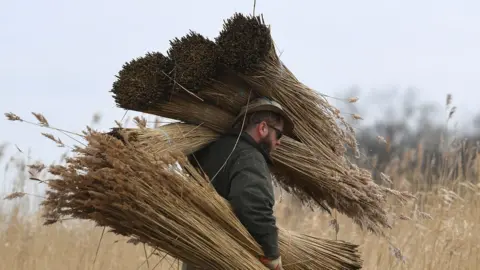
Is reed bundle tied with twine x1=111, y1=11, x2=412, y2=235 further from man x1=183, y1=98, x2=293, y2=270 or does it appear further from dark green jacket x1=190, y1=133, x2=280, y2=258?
dark green jacket x1=190, y1=133, x2=280, y2=258

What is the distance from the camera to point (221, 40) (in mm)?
3355

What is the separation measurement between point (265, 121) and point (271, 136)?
71 millimetres

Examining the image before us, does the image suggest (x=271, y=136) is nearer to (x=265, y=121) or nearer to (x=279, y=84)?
(x=265, y=121)

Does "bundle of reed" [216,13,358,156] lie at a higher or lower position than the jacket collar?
higher

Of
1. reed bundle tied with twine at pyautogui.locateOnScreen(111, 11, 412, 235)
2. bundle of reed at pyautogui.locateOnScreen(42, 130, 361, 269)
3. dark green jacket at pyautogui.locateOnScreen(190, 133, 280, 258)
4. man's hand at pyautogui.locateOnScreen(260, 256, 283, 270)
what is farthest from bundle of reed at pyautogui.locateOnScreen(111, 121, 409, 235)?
man's hand at pyautogui.locateOnScreen(260, 256, 283, 270)

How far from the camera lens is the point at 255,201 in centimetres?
317

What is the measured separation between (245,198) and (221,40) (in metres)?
0.69

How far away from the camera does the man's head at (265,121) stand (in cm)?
344

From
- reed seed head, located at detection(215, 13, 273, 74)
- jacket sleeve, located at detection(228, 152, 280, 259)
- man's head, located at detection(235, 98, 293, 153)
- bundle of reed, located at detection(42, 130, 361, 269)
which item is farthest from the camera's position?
man's head, located at detection(235, 98, 293, 153)

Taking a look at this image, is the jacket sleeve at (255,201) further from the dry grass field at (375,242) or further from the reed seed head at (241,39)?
the dry grass field at (375,242)

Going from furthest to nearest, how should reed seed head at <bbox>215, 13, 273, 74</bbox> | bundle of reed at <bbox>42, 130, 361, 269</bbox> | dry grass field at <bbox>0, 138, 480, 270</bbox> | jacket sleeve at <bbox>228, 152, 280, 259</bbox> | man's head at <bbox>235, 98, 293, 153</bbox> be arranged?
1. dry grass field at <bbox>0, 138, 480, 270</bbox>
2. man's head at <bbox>235, 98, 293, 153</bbox>
3. reed seed head at <bbox>215, 13, 273, 74</bbox>
4. jacket sleeve at <bbox>228, 152, 280, 259</bbox>
5. bundle of reed at <bbox>42, 130, 361, 269</bbox>

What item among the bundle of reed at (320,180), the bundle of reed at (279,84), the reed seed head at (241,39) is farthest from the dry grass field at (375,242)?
the reed seed head at (241,39)

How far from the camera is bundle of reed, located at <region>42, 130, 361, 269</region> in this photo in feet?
9.62

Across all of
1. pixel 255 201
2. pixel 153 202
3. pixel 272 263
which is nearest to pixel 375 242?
pixel 272 263
